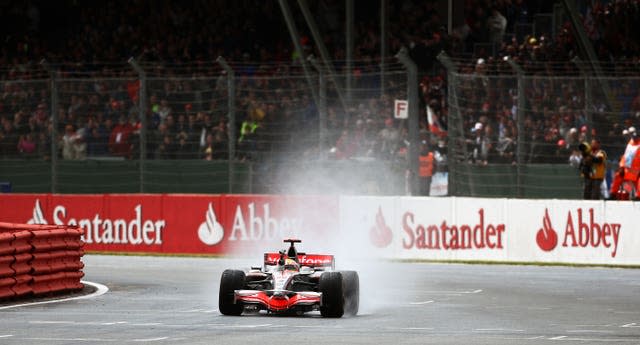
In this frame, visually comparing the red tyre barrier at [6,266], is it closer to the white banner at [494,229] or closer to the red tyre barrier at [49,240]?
the red tyre barrier at [49,240]

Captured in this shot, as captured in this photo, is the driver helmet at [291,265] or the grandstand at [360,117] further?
the grandstand at [360,117]

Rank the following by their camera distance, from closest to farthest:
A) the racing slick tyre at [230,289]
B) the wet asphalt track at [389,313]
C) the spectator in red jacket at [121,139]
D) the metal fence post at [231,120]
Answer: the wet asphalt track at [389,313]
the racing slick tyre at [230,289]
the metal fence post at [231,120]
the spectator in red jacket at [121,139]

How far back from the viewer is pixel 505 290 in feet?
65.5

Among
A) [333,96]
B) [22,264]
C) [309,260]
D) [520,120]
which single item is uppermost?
[333,96]

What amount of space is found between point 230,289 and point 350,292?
4.28ft

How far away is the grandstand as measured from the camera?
26.8 m

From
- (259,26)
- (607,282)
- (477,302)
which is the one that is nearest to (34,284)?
(477,302)

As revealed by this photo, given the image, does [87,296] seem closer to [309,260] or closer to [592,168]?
[309,260]

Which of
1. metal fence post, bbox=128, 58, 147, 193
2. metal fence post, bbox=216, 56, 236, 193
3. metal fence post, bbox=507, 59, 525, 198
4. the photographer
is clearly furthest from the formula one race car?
metal fence post, bbox=128, 58, 147, 193

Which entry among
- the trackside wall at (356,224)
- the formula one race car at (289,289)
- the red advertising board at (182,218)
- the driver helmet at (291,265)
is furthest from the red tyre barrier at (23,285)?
the red advertising board at (182,218)

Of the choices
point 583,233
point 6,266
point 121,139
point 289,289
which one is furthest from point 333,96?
point 289,289

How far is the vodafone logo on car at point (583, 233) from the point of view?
81.8ft

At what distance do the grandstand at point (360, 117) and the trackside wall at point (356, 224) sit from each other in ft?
4.16

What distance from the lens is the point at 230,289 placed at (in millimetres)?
15531
